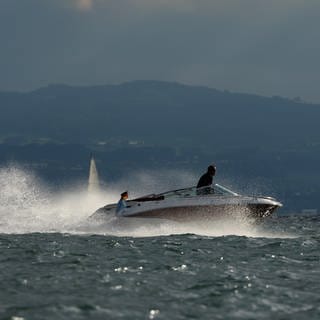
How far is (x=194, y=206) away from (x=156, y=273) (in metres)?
12.4

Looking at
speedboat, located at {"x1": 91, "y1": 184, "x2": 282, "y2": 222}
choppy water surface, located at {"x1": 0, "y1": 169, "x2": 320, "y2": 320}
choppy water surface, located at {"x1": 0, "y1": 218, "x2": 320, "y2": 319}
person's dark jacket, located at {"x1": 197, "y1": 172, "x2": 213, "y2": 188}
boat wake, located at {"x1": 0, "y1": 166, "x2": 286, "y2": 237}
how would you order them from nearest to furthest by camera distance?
1. choppy water surface, located at {"x1": 0, "y1": 218, "x2": 320, "y2": 319}
2. choppy water surface, located at {"x1": 0, "y1": 169, "x2": 320, "y2": 320}
3. speedboat, located at {"x1": 91, "y1": 184, "x2": 282, "y2": 222}
4. boat wake, located at {"x1": 0, "y1": 166, "x2": 286, "y2": 237}
5. person's dark jacket, located at {"x1": 197, "y1": 172, "x2": 213, "y2": 188}

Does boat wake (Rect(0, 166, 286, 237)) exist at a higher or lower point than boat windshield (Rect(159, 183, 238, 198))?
lower

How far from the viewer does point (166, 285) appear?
55.8 ft

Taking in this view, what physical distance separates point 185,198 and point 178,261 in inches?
395

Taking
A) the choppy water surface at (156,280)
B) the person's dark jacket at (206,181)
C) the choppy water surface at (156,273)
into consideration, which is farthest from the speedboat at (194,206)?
the choppy water surface at (156,280)

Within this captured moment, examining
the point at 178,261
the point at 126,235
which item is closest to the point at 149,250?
the point at 178,261

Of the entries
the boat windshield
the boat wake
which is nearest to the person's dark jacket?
the boat windshield

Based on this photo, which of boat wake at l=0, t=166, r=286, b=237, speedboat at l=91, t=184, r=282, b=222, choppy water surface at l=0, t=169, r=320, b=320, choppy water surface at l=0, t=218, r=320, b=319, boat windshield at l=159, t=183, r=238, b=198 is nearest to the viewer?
choppy water surface at l=0, t=218, r=320, b=319

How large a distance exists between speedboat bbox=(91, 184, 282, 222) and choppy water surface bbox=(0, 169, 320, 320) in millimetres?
509

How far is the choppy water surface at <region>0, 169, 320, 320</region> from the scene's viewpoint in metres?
14.4

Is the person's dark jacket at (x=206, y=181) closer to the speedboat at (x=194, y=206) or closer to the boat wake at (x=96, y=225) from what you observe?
the speedboat at (x=194, y=206)

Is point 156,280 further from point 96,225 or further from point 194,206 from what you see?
point 96,225

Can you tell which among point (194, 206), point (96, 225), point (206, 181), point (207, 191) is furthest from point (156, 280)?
point (96, 225)

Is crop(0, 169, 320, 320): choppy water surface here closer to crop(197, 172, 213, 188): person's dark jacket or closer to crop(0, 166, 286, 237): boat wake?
crop(0, 166, 286, 237): boat wake
